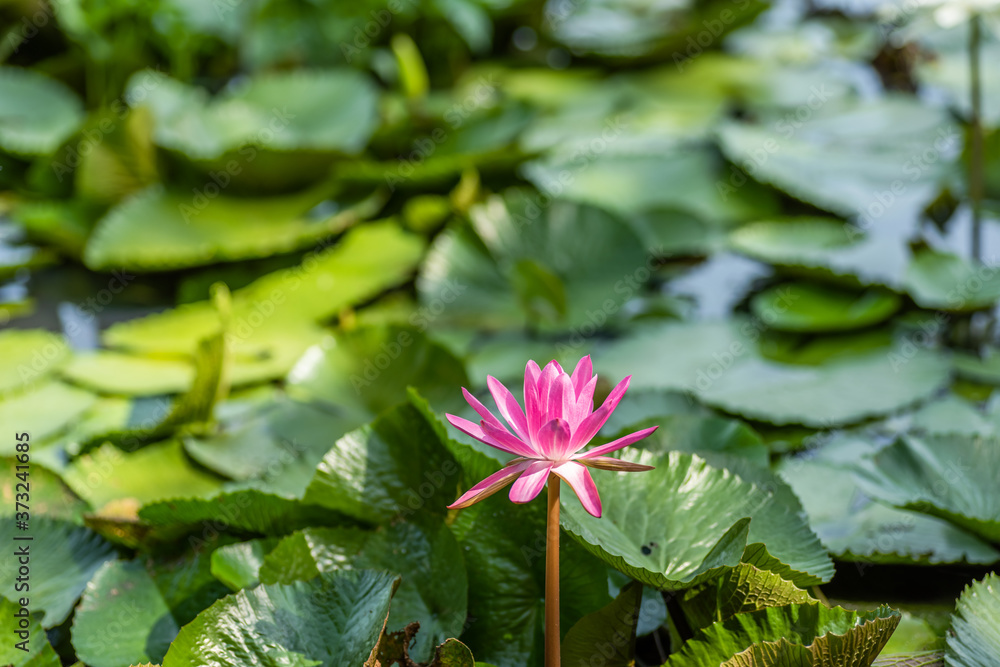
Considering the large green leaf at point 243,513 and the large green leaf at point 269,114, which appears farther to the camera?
the large green leaf at point 269,114

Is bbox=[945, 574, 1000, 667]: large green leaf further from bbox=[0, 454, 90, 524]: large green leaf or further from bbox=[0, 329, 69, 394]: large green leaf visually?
bbox=[0, 329, 69, 394]: large green leaf

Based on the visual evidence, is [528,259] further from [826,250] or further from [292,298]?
[826,250]

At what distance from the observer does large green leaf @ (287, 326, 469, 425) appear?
3.61 feet

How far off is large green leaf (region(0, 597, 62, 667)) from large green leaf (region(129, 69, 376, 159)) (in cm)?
110

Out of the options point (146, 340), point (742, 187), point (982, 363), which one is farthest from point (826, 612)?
point (742, 187)

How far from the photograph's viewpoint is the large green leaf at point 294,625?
62 centimetres

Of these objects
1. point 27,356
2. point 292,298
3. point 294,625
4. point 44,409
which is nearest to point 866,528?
point 294,625

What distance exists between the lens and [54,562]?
86cm

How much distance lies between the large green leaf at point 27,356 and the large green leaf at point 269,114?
1.65ft

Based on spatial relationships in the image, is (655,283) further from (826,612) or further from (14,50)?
(14,50)

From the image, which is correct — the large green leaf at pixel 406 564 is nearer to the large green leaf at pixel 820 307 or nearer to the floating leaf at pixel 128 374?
the floating leaf at pixel 128 374

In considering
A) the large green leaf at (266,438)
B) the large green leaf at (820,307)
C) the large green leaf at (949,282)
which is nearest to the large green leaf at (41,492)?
the large green leaf at (266,438)

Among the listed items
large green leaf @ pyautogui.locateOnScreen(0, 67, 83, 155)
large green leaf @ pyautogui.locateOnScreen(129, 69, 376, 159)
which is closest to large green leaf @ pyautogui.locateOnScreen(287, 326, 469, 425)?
large green leaf @ pyautogui.locateOnScreen(129, 69, 376, 159)

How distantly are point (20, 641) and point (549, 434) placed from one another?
21.1 inches
